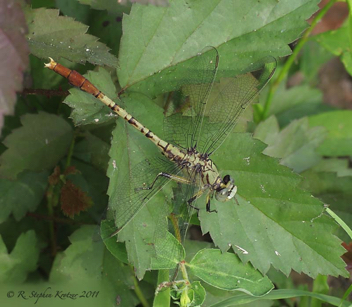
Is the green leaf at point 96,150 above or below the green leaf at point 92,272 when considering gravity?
above

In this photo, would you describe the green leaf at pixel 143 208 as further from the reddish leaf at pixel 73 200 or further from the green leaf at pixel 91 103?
the reddish leaf at pixel 73 200

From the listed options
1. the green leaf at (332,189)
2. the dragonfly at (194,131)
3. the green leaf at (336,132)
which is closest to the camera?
the dragonfly at (194,131)

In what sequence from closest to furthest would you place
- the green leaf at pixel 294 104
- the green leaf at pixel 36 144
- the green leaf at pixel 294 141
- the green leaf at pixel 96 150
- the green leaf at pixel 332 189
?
the green leaf at pixel 36 144
the green leaf at pixel 96 150
the green leaf at pixel 332 189
the green leaf at pixel 294 141
the green leaf at pixel 294 104

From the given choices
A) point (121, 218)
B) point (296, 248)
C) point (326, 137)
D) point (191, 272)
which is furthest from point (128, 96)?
point (326, 137)

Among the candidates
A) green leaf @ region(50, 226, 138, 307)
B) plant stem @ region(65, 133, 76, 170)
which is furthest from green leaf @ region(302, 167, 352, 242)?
plant stem @ region(65, 133, 76, 170)

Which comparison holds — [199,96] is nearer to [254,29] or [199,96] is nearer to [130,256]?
[254,29]

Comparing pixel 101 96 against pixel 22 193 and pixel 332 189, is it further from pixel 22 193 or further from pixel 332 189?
pixel 332 189

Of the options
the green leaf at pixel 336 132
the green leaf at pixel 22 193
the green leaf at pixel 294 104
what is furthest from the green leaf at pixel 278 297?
the green leaf at pixel 294 104
